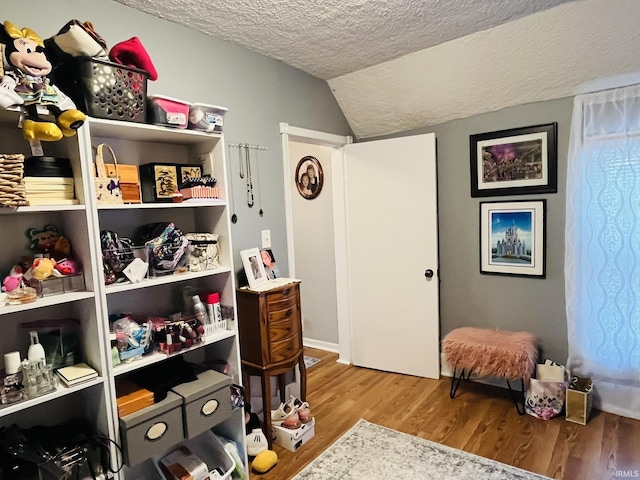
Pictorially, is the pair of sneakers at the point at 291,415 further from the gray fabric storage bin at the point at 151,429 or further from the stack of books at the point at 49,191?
the stack of books at the point at 49,191

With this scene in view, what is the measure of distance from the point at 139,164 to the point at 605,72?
105 inches

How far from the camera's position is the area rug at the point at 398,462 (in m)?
2.02

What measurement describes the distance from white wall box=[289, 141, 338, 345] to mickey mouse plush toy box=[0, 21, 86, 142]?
2.52 metres

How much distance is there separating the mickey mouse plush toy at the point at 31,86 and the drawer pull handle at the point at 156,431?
116 cm

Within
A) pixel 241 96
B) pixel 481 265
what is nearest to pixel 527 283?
pixel 481 265

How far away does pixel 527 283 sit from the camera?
282 cm

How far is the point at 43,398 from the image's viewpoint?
1.37m

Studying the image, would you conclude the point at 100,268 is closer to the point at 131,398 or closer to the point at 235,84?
the point at 131,398

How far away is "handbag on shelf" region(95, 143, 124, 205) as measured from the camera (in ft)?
5.10

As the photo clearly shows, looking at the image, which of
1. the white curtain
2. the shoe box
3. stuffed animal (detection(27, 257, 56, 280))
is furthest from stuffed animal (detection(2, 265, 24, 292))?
the white curtain

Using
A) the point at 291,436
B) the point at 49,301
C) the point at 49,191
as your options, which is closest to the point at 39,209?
the point at 49,191

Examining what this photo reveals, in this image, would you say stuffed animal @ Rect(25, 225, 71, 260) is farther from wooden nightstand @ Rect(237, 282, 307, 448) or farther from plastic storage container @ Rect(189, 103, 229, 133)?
wooden nightstand @ Rect(237, 282, 307, 448)

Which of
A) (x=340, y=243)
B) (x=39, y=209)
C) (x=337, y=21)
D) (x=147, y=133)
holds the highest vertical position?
(x=337, y=21)

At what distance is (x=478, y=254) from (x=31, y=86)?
9.23 ft
